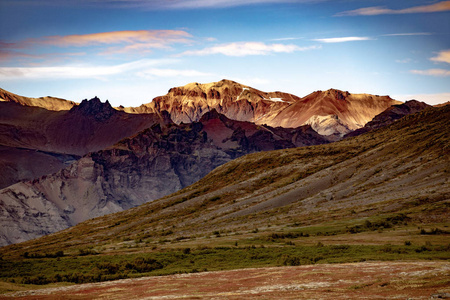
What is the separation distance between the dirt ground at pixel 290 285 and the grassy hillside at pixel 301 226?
35.3 ft

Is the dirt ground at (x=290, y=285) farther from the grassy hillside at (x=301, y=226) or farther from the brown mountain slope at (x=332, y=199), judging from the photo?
the brown mountain slope at (x=332, y=199)

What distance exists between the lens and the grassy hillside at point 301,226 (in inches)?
2950

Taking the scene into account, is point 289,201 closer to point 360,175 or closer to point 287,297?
point 360,175

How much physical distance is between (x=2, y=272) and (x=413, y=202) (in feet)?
260

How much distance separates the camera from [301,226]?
119062mm

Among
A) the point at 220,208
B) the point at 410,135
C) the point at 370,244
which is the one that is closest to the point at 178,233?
the point at 220,208

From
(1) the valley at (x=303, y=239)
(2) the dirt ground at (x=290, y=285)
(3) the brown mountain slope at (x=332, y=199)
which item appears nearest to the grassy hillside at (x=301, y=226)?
(1) the valley at (x=303, y=239)

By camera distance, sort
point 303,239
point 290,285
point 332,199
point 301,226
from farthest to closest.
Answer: point 332,199 < point 301,226 < point 303,239 < point 290,285

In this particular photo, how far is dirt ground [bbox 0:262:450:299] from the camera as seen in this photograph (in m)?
41.4

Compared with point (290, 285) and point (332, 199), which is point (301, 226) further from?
point (290, 285)

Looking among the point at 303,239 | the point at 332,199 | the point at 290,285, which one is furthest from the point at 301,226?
the point at 290,285

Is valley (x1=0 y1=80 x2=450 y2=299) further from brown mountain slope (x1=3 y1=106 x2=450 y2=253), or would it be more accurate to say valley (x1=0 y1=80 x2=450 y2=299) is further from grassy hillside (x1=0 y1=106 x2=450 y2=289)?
brown mountain slope (x1=3 y1=106 x2=450 y2=253)

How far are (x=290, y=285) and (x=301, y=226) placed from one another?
72081 mm

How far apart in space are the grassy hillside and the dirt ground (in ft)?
35.3
